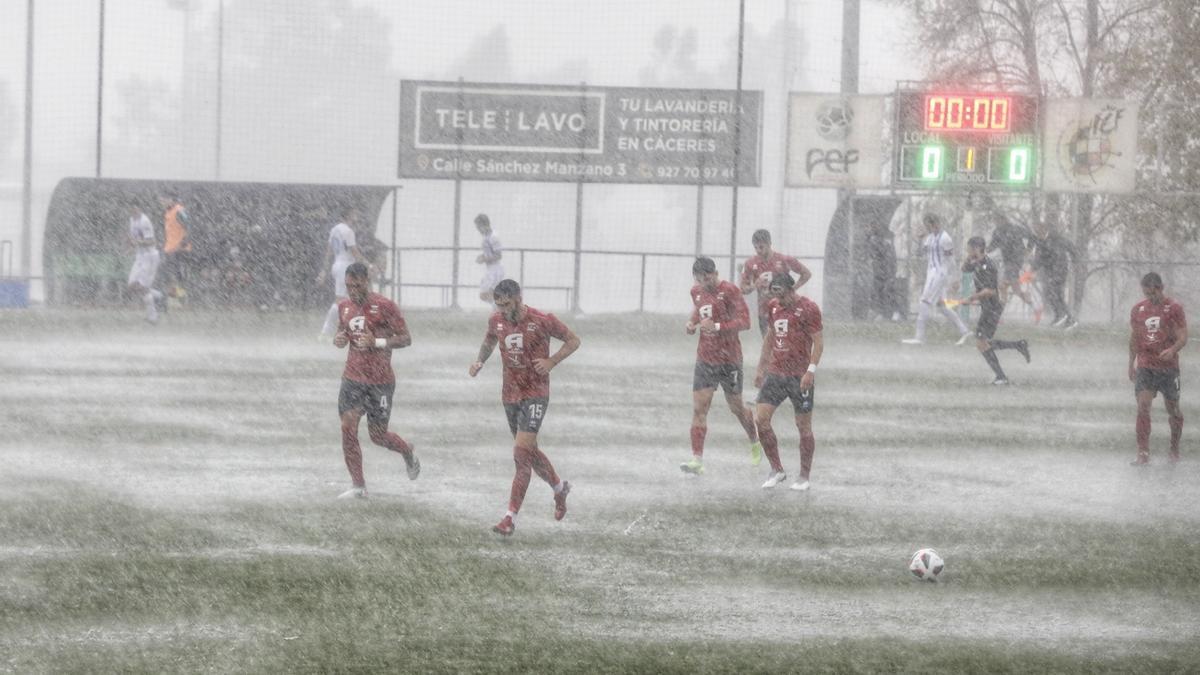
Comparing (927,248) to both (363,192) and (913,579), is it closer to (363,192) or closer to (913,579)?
(363,192)

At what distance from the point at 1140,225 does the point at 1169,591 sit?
120 ft

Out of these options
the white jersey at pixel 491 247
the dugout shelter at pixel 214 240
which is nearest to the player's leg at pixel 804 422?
the white jersey at pixel 491 247

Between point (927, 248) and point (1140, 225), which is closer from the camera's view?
point (927, 248)

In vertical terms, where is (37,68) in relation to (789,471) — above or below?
above

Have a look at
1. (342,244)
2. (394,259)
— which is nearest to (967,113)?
(394,259)

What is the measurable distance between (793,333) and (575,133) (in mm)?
22220

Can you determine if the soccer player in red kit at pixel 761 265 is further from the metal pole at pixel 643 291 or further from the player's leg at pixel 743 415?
the metal pole at pixel 643 291

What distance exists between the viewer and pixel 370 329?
12805 millimetres

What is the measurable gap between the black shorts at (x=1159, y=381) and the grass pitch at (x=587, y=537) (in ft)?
2.20

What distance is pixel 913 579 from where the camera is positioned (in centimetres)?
1034

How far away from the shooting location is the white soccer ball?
10.3 meters

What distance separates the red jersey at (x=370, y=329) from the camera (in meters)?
12.8

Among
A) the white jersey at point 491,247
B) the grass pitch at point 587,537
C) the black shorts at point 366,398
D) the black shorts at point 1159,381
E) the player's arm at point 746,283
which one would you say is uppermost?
the white jersey at point 491,247

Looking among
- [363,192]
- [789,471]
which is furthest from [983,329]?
[363,192]
